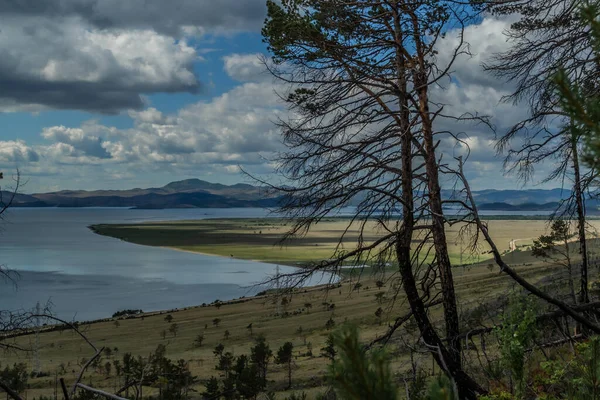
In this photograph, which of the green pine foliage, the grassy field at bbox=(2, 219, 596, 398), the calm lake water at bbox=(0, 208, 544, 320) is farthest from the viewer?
the calm lake water at bbox=(0, 208, 544, 320)

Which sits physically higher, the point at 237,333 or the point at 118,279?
the point at 118,279

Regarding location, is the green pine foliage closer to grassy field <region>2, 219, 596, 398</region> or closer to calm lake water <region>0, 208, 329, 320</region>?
grassy field <region>2, 219, 596, 398</region>

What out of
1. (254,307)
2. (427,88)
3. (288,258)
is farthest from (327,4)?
(288,258)

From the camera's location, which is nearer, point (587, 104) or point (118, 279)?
point (587, 104)

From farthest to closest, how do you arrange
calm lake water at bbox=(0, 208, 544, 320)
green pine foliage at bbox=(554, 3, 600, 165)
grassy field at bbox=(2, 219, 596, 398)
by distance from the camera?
1. calm lake water at bbox=(0, 208, 544, 320)
2. grassy field at bbox=(2, 219, 596, 398)
3. green pine foliage at bbox=(554, 3, 600, 165)

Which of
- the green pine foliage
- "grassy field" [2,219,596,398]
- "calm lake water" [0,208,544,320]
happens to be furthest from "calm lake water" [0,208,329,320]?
the green pine foliage

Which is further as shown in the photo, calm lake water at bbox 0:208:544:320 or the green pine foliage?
Result: calm lake water at bbox 0:208:544:320

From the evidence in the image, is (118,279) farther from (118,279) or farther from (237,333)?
(237,333)

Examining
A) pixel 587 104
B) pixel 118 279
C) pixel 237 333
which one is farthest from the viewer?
pixel 118 279

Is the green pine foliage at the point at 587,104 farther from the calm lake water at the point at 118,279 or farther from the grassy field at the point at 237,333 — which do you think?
the calm lake water at the point at 118,279

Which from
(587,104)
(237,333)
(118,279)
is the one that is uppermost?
(587,104)

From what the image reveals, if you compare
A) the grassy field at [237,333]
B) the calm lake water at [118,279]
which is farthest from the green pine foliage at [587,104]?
the calm lake water at [118,279]

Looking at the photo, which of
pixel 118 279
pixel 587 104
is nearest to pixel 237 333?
pixel 587 104

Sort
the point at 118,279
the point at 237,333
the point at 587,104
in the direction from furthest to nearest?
1. the point at 118,279
2. the point at 237,333
3. the point at 587,104
